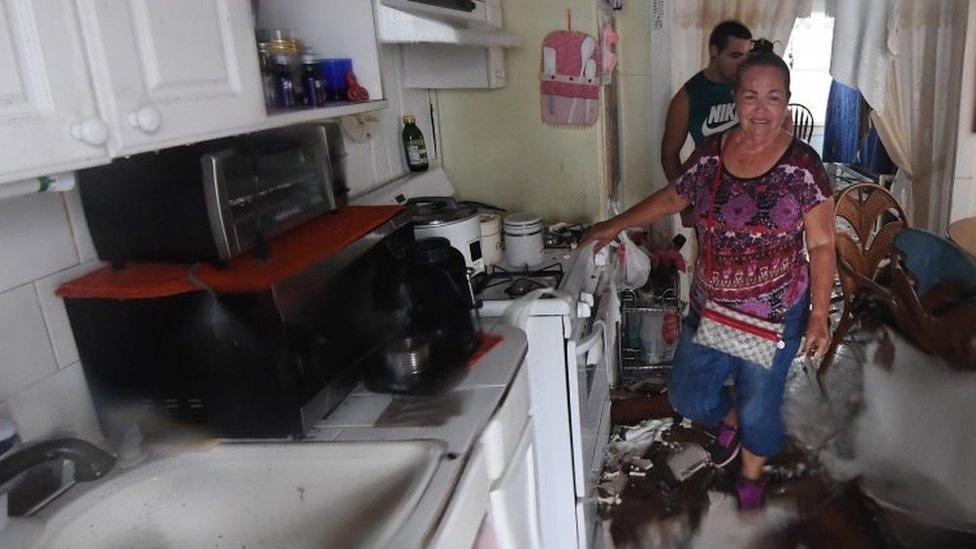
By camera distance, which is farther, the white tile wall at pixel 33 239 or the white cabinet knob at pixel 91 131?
the white tile wall at pixel 33 239

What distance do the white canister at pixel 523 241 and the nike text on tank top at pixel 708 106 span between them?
1332 mm

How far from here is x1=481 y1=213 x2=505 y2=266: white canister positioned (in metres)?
2.09

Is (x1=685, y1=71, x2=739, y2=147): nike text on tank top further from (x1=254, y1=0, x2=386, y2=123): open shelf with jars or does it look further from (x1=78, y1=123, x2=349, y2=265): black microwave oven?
(x1=78, y1=123, x2=349, y2=265): black microwave oven

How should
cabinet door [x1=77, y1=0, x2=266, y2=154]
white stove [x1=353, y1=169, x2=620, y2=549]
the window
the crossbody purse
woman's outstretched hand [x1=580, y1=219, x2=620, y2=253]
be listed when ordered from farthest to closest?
the window, woman's outstretched hand [x1=580, y1=219, x2=620, y2=253], the crossbody purse, white stove [x1=353, y1=169, x2=620, y2=549], cabinet door [x1=77, y1=0, x2=266, y2=154]

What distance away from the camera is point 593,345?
1.90 metres

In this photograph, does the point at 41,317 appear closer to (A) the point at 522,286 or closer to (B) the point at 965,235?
(A) the point at 522,286

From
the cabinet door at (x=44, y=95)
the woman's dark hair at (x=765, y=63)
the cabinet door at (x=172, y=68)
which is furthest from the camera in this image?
the woman's dark hair at (x=765, y=63)

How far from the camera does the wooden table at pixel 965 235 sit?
257 cm

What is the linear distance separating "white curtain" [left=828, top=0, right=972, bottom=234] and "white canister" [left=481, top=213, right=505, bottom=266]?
254 cm

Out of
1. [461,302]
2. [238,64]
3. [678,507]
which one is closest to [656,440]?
Answer: [678,507]

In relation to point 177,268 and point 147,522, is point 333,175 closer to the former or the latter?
point 177,268

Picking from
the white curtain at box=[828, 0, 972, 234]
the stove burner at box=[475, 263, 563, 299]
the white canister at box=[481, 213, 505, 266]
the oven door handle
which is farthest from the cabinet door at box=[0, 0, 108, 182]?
the white curtain at box=[828, 0, 972, 234]

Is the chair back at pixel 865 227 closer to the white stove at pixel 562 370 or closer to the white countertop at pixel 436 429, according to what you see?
the white stove at pixel 562 370

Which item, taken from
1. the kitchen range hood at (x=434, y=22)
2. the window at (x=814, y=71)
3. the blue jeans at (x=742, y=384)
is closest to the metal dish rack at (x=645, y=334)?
the blue jeans at (x=742, y=384)
